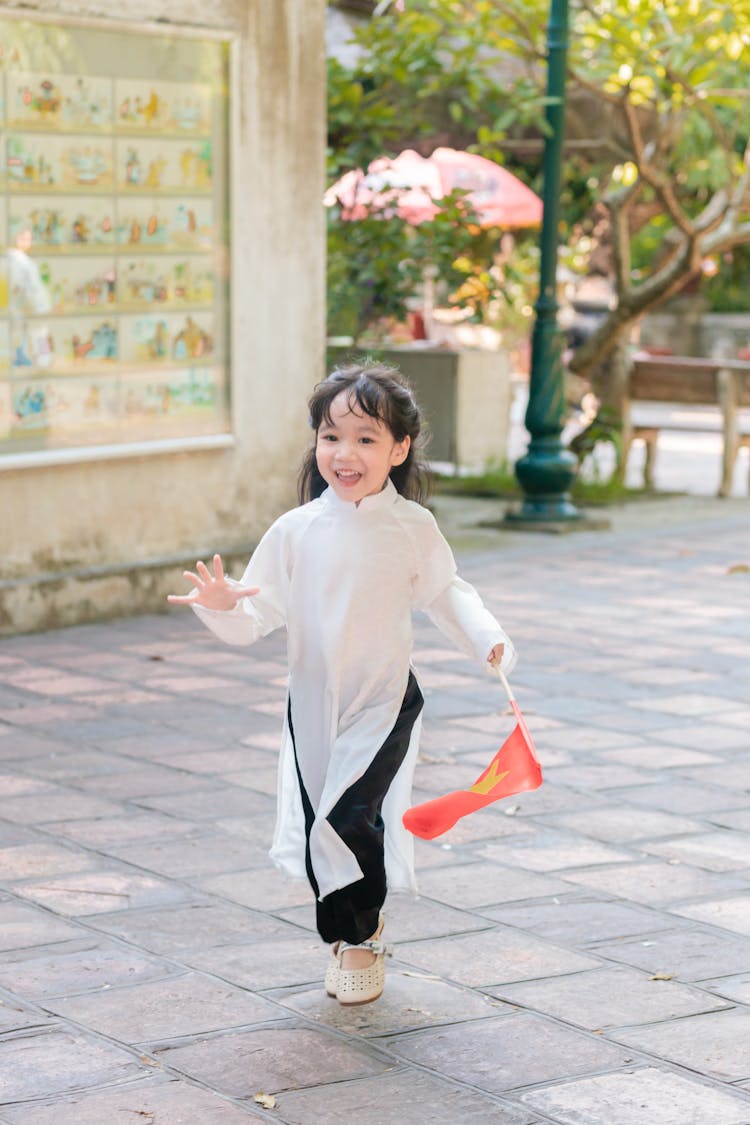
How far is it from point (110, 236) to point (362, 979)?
207 inches

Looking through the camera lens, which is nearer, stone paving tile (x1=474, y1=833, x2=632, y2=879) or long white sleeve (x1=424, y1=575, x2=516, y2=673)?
long white sleeve (x1=424, y1=575, x2=516, y2=673)

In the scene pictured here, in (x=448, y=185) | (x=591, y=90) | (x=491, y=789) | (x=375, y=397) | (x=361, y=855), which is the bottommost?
(x=361, y=855)

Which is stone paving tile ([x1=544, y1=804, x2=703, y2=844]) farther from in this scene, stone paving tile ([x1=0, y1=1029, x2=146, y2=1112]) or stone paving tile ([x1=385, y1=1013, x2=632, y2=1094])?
stone paving tile ([x1=0, y1=1029, x2=146, y2=1112])

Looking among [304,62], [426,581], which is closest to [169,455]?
[304,62]

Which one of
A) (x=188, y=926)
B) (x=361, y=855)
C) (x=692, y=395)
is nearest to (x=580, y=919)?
(x=361, y=855)

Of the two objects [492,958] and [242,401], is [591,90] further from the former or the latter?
[492,958]

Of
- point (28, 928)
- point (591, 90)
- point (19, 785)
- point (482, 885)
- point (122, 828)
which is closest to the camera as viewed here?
point (28, 928)

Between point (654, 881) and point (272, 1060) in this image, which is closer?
point (272, 1060)

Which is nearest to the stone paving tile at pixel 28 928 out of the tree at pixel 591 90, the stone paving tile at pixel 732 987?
the stone paving tile at pixel 732 987

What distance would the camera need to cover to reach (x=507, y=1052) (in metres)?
3.53

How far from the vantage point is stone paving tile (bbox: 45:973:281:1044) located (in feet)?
11.8

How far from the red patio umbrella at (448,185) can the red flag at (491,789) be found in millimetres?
8160

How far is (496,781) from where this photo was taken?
359cm

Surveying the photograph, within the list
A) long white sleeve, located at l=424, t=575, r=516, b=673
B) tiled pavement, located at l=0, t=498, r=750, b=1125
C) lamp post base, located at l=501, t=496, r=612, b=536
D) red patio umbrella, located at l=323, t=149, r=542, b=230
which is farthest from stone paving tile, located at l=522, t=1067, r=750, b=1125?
red patio umbrella, located at l=323, t=149, r=542, b=230
